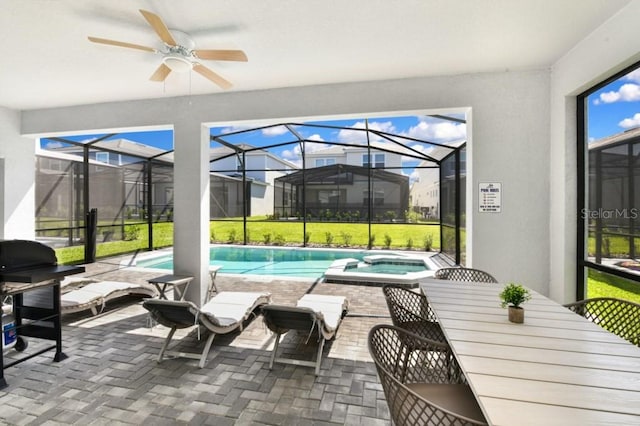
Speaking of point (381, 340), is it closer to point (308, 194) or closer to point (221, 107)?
point (221, 107)

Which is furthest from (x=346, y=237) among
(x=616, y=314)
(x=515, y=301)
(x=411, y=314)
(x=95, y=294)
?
(x=515, y=301)

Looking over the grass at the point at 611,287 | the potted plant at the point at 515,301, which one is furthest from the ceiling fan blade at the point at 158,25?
the grass at the point at 611,287

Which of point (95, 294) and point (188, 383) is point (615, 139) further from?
point (95, 294)

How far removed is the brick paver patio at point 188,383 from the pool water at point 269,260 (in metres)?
3.94

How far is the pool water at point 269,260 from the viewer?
7999 mm

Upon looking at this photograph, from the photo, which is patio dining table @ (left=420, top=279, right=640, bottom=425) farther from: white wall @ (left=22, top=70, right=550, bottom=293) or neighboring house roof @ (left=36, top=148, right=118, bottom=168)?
neighboring house roof @ (left=36, top=148, right=118, bottom=168)

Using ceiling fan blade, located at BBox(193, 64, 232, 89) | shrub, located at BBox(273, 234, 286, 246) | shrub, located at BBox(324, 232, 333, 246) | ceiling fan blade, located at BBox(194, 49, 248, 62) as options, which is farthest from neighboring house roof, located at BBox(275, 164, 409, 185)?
ceiling fan blade, located at BBox(194, 49, 248, 62)

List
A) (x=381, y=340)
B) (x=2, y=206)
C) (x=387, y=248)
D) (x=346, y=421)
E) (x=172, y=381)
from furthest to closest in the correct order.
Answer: (x=387, y=248) < (x=2, y=206) < (x=172, y=381) < (x=346, y=421) < (x=381, y=340)

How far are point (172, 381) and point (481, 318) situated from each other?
264 cm

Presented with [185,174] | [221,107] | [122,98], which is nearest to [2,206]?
[122,98]

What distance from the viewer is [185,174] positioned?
4465 mm

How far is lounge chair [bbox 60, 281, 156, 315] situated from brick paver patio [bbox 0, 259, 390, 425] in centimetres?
26
